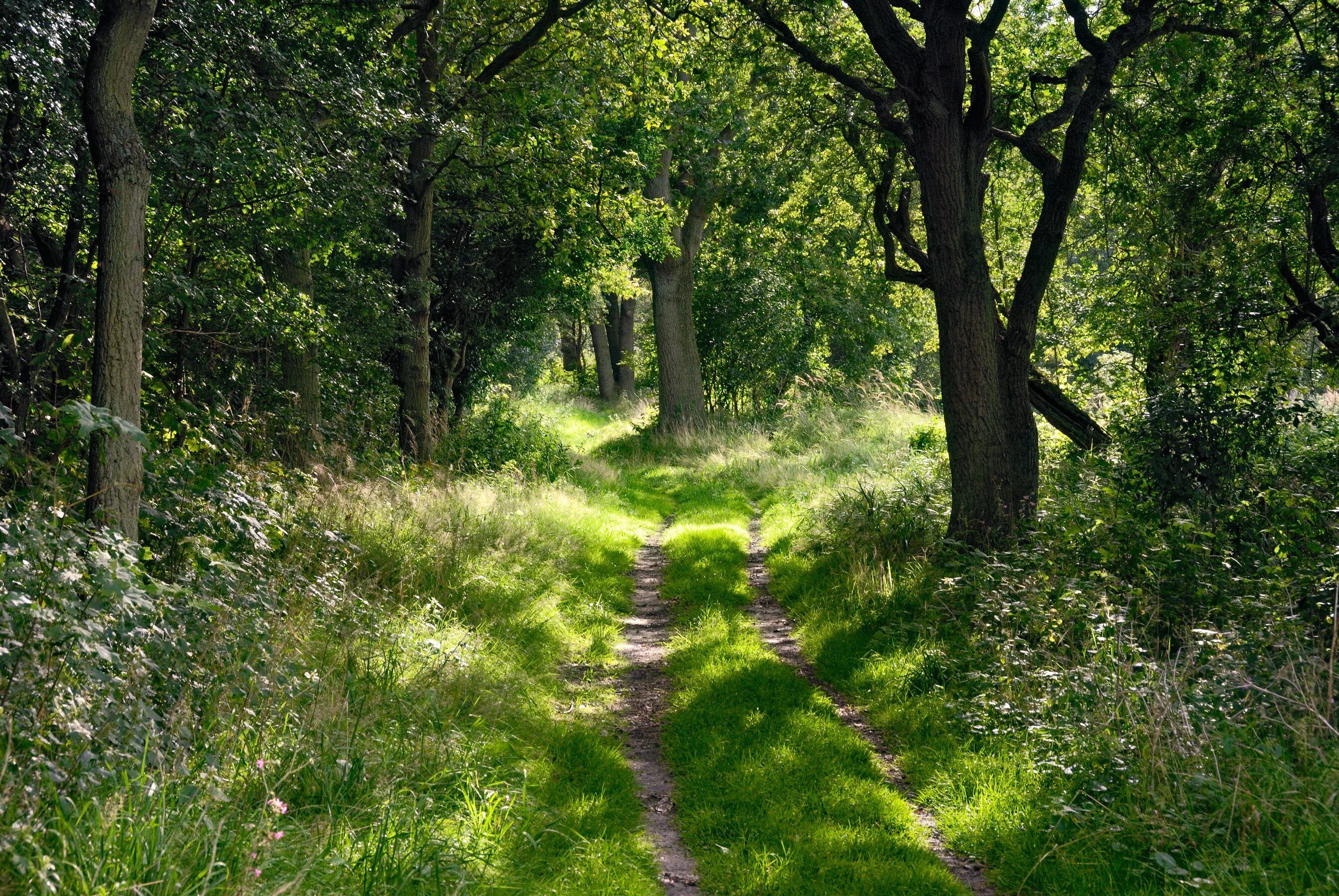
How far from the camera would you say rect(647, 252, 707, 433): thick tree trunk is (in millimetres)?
22000

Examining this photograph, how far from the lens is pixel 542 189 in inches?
480

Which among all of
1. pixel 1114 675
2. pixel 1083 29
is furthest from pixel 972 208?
pixel 1114 675

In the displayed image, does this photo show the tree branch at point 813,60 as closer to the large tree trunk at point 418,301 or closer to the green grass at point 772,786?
the large tree trunk at point 418,301

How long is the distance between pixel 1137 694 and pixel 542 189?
9821 millimetres

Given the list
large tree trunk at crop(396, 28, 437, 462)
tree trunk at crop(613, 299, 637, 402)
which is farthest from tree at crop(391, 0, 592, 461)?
tree trunk at crop(613, 299, 637, 402)

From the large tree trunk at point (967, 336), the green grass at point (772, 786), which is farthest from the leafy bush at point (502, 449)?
the large tree trunk at point (967, 336)

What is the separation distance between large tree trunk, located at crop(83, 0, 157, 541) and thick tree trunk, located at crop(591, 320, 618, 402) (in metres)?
35.6

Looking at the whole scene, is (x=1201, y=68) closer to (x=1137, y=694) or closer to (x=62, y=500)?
(x=1137, y=694)

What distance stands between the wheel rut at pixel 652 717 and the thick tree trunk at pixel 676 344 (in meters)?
11.1

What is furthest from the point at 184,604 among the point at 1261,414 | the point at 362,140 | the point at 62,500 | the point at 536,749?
the point at 1261,414

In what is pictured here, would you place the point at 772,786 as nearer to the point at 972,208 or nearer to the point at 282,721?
the point at 282,721

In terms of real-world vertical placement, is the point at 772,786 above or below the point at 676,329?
below

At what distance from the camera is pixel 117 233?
458cm

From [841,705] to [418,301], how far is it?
8.79m
